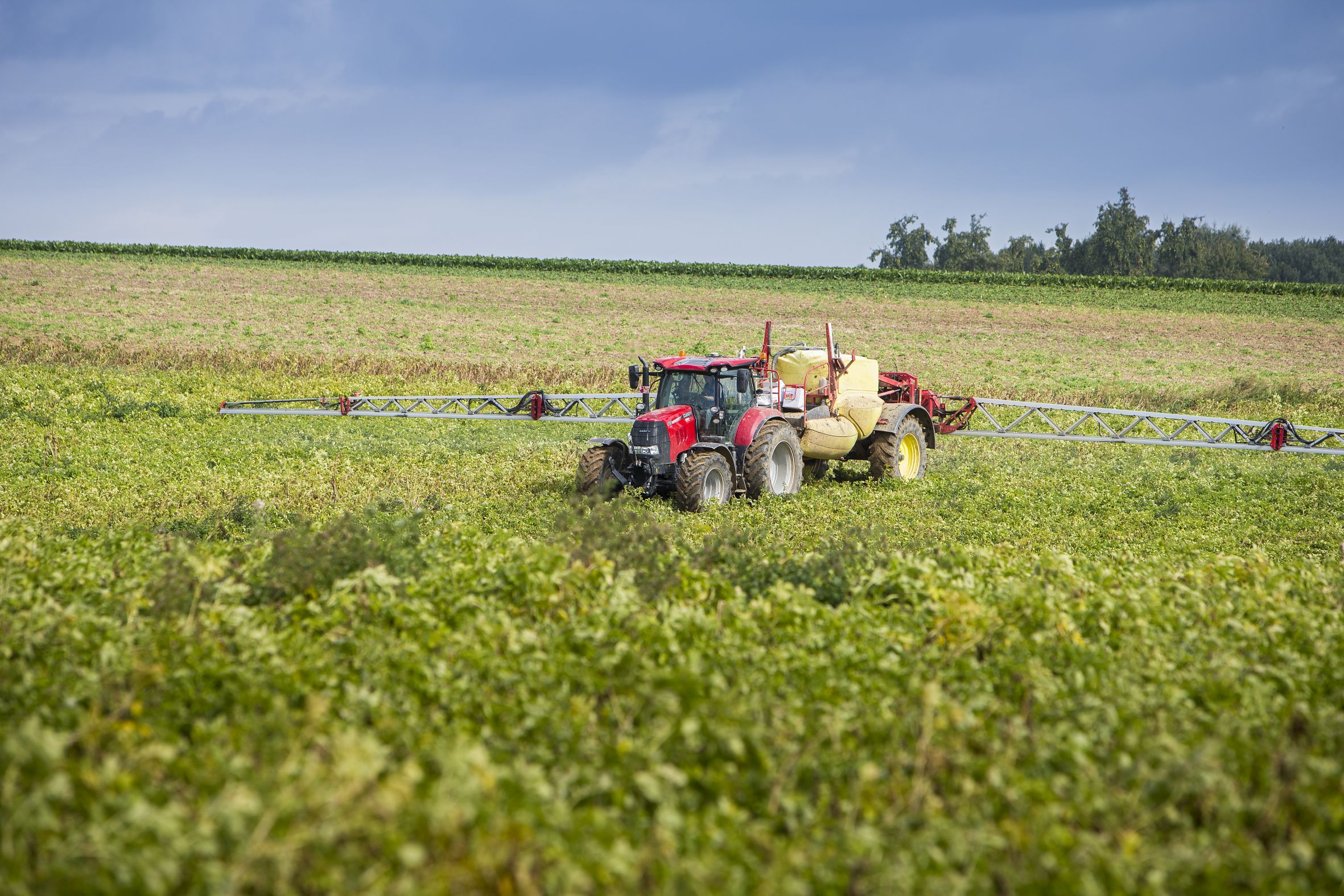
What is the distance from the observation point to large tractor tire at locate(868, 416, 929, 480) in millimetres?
13859

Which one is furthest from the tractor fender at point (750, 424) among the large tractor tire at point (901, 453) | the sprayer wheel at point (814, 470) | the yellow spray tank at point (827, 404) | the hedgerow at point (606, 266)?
the hedgerow at point (606, 266)

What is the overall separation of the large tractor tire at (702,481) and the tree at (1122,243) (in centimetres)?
7982

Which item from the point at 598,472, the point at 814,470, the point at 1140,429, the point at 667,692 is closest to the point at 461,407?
the point at 814,470

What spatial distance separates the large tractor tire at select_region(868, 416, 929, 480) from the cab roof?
2.71 m

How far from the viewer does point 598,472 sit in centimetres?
1123

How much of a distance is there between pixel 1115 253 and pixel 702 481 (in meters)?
82.4

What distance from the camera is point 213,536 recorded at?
9.41 metres

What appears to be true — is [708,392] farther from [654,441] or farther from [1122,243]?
[1122,243]

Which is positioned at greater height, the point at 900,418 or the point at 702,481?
the point at 900,418

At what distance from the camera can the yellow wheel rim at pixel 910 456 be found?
14727 mm

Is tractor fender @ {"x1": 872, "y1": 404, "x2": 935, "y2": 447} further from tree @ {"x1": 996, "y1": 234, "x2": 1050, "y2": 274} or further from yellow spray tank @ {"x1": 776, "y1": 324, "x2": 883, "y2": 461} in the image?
tree @ {"x1": 996, "y1": 234, "x2": 1050, "y2": 274}

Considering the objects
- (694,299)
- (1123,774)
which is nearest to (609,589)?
(1123,774)

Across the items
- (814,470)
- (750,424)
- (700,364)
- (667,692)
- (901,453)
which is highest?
(700,364)

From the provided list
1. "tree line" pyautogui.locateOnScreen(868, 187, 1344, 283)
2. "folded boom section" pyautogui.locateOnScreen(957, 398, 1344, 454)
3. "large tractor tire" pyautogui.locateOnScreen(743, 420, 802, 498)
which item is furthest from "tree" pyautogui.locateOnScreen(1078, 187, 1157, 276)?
"large tractor tire" pyautogui.locateOnScreen(743, 420, 802, 498)
